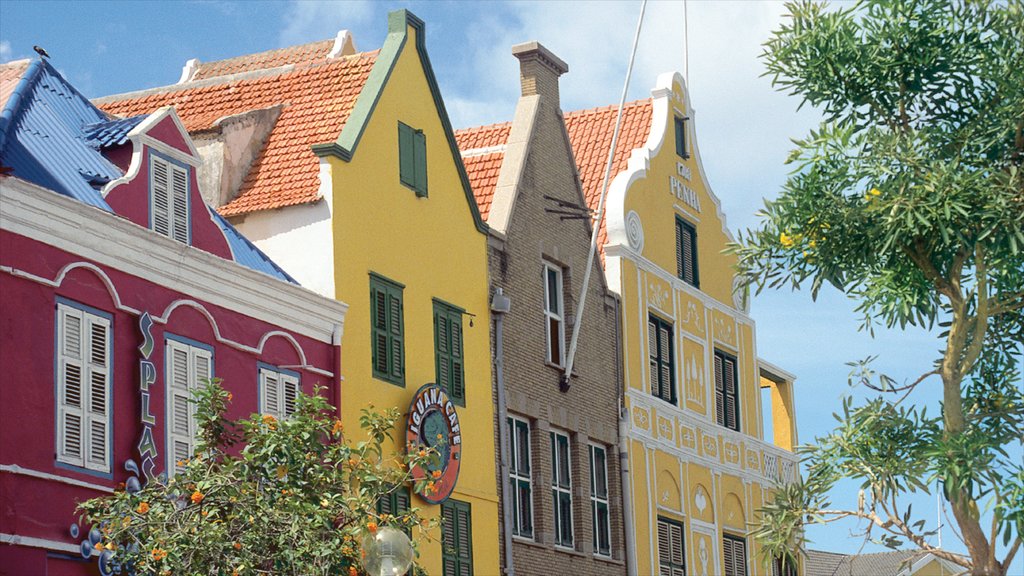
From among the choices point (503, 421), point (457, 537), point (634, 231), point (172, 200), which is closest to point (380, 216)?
point (503, 421)

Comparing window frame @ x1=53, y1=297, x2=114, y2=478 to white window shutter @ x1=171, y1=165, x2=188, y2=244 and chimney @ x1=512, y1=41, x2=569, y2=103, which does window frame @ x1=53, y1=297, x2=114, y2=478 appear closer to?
white window shutter @ x1=171, y1=165, x2=188, y2=244

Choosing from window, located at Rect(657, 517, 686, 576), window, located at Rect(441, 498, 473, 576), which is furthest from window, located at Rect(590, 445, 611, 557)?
window, located at Rect(441, 498, 473, 576)

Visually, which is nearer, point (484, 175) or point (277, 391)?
point (277, 391)

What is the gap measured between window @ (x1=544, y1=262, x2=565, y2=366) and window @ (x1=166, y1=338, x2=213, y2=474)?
10810mm

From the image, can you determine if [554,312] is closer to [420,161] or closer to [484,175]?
[484,175]

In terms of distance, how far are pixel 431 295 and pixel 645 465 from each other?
8.31 meters

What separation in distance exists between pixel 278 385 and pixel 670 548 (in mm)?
13759

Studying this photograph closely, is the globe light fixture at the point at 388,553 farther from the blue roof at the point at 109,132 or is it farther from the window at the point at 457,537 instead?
the window at the point at 457,537

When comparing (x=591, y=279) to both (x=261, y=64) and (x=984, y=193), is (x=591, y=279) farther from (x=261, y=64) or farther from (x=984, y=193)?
(x=984, y=193)

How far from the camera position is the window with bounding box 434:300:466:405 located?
27.5 m

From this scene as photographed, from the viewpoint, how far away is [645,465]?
34.2 m

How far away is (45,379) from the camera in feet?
61.7

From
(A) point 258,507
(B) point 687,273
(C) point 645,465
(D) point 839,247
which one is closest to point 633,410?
(C) point 645,465

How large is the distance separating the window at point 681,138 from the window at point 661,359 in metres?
3.94
